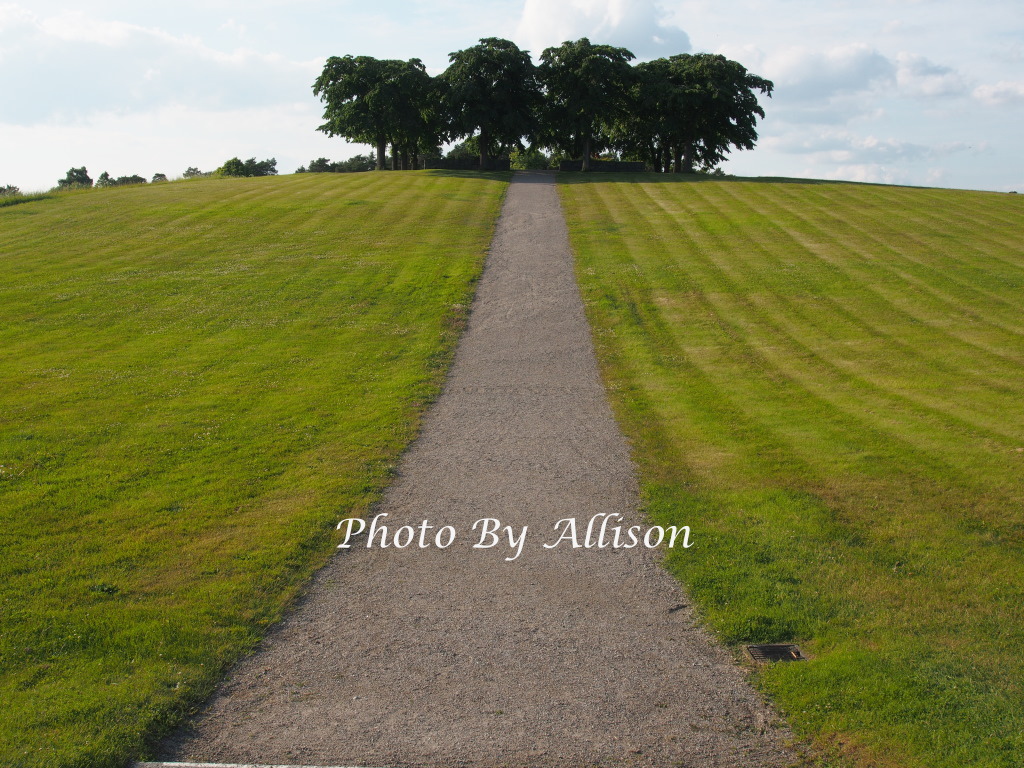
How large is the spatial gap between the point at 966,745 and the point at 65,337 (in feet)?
64.6

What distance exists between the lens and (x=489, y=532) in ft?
30.9

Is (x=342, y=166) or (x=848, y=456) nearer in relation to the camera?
(x=848, y=456)

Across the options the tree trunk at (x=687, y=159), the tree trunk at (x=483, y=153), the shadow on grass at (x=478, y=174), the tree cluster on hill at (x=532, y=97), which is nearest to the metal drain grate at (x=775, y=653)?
the shadow on grass at (x=478, y=174)

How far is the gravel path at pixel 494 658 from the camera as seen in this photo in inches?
227

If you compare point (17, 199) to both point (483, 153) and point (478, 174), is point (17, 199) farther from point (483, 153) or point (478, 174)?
point (483, 153)

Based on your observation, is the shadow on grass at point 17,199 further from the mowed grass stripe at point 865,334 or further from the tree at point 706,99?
the tree at point 706,99

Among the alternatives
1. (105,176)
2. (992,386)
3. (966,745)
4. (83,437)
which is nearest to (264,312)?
(83,437)

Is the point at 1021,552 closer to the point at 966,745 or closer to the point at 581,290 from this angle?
the point at 966,745

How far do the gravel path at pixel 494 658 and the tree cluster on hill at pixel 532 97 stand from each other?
Answer: 4571 centimetres

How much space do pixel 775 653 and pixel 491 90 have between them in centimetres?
5178

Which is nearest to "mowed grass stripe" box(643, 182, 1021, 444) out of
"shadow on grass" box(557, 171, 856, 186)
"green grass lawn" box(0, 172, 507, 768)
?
"green grass lawn" box(0, 172, 507, 768)

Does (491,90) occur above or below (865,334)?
above

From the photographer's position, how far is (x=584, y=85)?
5388cm

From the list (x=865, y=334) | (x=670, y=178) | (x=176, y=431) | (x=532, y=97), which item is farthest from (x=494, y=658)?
(x=532, y=97)
